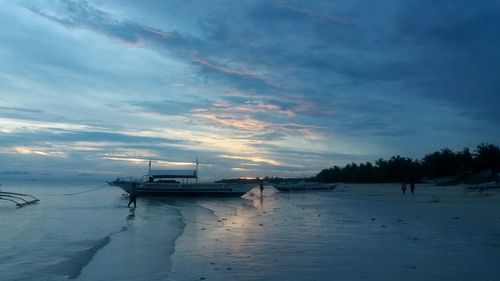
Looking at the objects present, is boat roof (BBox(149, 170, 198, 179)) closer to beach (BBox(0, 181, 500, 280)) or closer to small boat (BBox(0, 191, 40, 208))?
small boat (BBox(0, 191, 40, 208))

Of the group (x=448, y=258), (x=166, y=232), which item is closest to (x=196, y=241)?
(x=166, y=232)

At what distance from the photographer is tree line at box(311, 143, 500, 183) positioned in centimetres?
9718

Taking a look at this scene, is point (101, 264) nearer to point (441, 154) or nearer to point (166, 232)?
point (166, 232)

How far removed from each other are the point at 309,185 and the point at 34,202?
47.6 metres

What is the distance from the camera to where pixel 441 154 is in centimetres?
11325

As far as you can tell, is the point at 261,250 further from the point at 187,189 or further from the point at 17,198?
the point at 187,189

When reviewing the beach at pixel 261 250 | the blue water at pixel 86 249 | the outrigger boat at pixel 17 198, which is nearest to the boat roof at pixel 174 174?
the outrigger boat at pixel 17 198

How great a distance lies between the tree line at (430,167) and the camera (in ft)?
319

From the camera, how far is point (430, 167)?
381ft

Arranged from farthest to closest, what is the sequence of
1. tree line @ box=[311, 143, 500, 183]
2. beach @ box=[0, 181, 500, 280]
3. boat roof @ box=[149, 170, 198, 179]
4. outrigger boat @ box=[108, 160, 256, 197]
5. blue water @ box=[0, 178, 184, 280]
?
tree line @ box=[311, 143, 500, 183], boat roof @ box=[149, 170, 198, 179], outrigger boat @ box=[108, 160, 256, 197], blue water @ box=[0, 178, 184, 280], beach @ box=[0, 181, 500, 280]

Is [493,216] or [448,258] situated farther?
[493,216]

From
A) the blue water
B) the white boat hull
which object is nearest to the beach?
the blue water

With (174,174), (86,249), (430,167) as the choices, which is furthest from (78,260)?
(430,167)

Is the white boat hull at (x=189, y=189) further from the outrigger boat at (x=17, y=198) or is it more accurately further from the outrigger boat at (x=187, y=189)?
the outrigger boat at (x=17, y=198)
